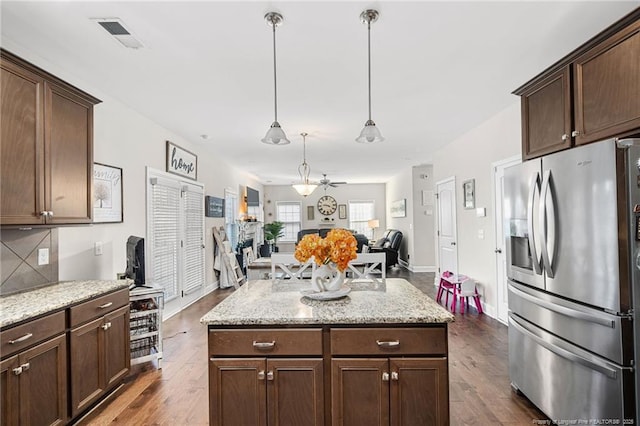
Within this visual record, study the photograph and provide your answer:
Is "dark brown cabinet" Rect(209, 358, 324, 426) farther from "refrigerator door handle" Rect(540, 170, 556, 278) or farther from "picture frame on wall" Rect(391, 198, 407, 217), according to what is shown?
"picture frame on wall" Rect(391, 198, 407, 217)

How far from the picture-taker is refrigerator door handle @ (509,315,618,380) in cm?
171

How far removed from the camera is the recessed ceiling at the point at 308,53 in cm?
200

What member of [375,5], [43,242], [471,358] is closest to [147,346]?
[43,242]

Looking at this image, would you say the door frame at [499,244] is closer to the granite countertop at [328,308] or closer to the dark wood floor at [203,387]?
the dark wood floor at [203,387]

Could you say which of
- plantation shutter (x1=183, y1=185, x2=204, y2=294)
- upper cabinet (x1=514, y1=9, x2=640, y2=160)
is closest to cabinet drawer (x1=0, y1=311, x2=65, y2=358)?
plantation shutter (x1=183, y1=185, x2=204, y2=294)

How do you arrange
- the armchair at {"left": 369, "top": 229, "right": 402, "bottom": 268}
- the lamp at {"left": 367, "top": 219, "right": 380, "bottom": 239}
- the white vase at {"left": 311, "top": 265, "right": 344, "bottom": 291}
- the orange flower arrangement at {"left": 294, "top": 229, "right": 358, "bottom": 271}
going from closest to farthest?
the orange flower arrangement at {"left": 294, "top": 229, "right": 358, "bottom": 271} → the white vase at {"left": 311, "top": 265, "right": 344, "bottom": 291} → the armchair at {"left": 369, "top": 229, "right": 402, "bottom": 268} → the lamp at {"left": 367, "top": 219, "right": 380, "bottom": 239}

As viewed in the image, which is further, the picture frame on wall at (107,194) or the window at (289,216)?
the window at (289,216)

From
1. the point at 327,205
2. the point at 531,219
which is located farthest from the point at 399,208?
the point at 531,219

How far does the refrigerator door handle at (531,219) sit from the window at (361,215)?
30.2 ft

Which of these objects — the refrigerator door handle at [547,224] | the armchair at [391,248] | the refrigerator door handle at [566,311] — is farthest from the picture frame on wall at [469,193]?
the armchair at [391,248]

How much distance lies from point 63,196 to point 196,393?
1757mm

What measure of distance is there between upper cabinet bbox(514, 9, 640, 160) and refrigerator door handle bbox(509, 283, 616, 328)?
100cm

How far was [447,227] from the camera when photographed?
230 inches

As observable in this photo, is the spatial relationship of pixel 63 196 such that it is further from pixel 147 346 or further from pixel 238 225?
pixel 238 225
